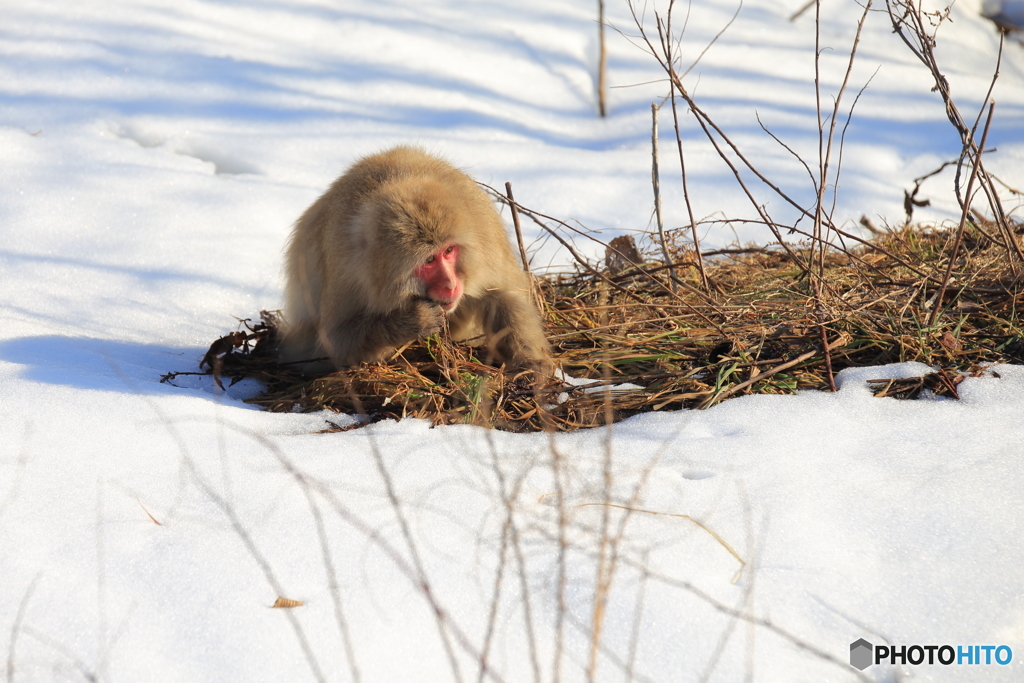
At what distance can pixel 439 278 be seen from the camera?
3260 mm

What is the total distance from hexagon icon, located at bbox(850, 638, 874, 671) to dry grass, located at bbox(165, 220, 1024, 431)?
1.23 meters

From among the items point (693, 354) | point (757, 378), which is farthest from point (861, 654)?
point (693, 354)

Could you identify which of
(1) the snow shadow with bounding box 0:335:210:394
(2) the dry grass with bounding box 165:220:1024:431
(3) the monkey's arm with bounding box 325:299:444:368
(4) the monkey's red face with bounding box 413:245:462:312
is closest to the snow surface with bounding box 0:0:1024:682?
(1) the snow shadow with bounding box 0:335:210:394

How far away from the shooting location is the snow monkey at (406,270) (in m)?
3.23

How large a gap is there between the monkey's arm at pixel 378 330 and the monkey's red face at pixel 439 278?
0.19 ft

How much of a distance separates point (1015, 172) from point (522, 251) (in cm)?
429

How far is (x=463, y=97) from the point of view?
23.0 feet

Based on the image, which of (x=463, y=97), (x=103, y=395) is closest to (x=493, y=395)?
(x=103, y=395)

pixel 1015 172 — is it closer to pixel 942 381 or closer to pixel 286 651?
pixel 942 381

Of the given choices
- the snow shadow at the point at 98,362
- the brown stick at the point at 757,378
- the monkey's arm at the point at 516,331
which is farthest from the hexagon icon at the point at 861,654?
the snow shadow at the point at 98,362

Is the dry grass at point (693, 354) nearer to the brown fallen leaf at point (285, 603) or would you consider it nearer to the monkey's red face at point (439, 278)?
the monkey's red face at point (439, 278)

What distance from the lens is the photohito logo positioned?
67.7 inches

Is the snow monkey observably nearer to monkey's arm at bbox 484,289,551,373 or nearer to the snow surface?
monkey's arm at bbox 484,289,551,373

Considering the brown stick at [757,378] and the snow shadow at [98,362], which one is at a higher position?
the brown stick at [757,378]
